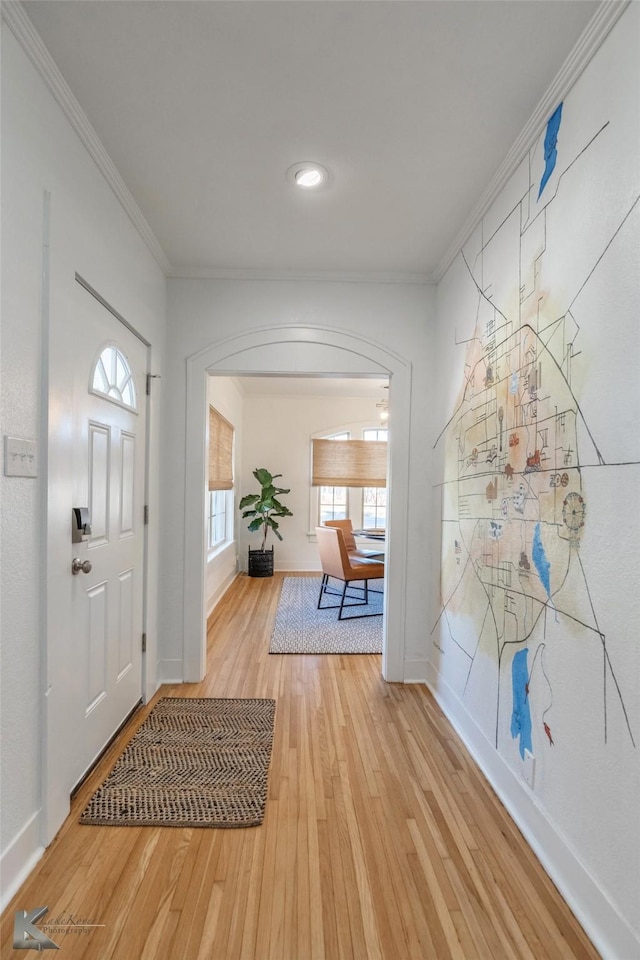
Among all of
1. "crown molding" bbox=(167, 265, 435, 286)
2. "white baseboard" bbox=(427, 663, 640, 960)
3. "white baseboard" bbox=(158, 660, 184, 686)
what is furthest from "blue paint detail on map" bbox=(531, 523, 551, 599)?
"white baseboard" bbox=(158, 660, 184, 686)

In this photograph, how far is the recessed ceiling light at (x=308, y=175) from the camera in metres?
1.97

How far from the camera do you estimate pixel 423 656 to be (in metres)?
2.96

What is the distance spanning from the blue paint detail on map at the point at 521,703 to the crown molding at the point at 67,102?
8.36ft

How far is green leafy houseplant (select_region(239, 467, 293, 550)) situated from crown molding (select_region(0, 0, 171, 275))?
4.25 meters

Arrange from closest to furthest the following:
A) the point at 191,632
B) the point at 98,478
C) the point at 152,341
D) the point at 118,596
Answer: the point at 98,478 → the point at 118,596 → the point at 152,341 → the point at 191,632

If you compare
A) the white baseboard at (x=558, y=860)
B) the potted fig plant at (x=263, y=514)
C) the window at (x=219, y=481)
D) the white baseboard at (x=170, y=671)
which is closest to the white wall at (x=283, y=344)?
the white baseboard at (x=170, y=671)

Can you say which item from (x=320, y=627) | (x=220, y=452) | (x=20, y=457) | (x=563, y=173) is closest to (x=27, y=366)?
(x=20, y=457)

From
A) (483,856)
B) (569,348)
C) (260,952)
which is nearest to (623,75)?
(569,348)

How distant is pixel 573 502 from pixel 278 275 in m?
2.26

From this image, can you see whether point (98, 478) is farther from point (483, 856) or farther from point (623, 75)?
point (623, 75)

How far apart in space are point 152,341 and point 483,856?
276 cm

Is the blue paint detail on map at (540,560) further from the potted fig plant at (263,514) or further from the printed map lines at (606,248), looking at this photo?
the potted fig plant at (263,514)

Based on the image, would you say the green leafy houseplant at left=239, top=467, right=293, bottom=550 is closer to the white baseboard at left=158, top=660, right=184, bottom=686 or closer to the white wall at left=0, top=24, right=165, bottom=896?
the white baseboard at left=158, top=660, right=184, bottom=686

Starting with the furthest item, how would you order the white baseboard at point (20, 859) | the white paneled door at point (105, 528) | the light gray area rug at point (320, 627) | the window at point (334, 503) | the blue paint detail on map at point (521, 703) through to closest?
the window at point (334, 503), the light gray area rug at point (320, 627), the white paneled door at point (105, 528), the blue paint detail on map at point (521, 703), the white baseboard at point (20, 859)
